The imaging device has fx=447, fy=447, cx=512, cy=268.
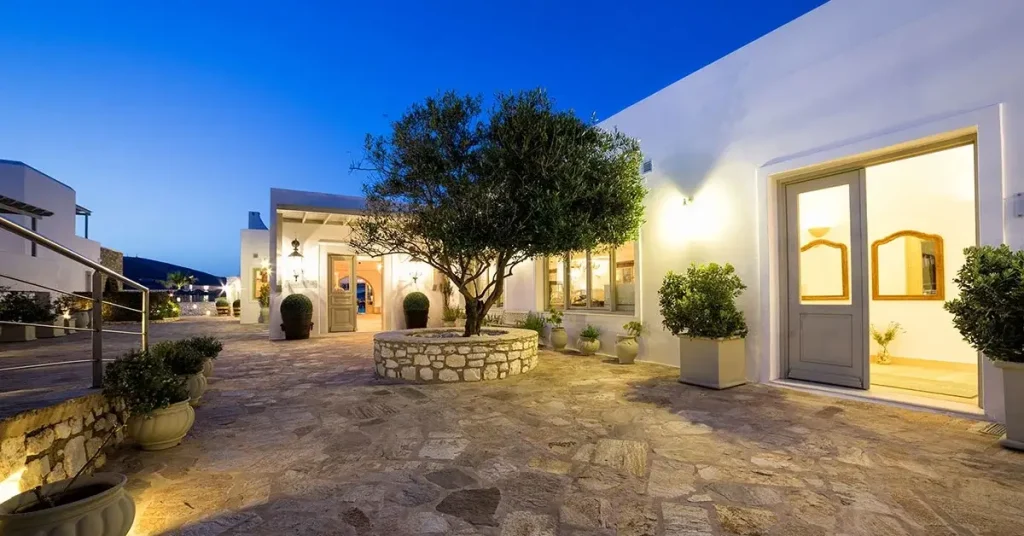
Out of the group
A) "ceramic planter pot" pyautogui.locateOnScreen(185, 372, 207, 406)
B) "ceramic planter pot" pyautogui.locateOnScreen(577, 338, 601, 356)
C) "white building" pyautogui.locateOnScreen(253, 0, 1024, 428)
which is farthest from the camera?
"ceramic planter pot" pyautogui.locateOnScreen(577, 338, 601, 356)

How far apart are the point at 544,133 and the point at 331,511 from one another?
4983 millimetres

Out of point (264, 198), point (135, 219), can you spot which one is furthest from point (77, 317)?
point (135, 219)

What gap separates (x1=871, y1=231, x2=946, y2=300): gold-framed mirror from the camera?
7.02m

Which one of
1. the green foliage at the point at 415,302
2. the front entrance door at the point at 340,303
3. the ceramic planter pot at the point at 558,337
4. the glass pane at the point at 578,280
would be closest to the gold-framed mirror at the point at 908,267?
the glass pane at the point at 578,280

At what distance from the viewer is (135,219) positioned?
93.8m

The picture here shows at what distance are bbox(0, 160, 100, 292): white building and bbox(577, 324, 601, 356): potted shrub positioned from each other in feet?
44.5

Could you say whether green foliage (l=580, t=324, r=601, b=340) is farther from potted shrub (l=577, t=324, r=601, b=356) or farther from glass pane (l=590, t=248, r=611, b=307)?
glass pane (l=590, t=248, r=611, b=307)

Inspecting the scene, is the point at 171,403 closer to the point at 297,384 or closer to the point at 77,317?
the point at 297,384

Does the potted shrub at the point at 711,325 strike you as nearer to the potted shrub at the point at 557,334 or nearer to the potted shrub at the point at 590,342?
the potted shrub at the point at 590,342

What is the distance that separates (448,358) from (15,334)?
36.8 feet

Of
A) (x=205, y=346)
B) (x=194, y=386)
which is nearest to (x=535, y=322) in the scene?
(x=205, y=346)

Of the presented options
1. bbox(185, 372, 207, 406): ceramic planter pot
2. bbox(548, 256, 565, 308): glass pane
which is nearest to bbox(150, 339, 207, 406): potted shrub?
bbox(185, 372, 207, 406): ceramic planter pot

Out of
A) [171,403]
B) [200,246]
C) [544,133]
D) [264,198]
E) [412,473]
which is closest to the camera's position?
[412,473]

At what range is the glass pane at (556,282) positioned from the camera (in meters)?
9.91
